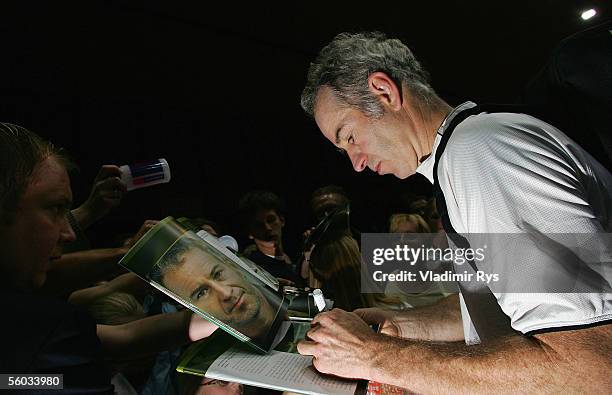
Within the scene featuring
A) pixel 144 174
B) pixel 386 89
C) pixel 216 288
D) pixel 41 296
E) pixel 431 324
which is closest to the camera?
pixel 41 296

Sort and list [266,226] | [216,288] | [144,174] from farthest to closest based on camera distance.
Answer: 1. [266,226]
2. [144,174]
3. [216,288]

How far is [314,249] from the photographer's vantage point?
175 centimetres

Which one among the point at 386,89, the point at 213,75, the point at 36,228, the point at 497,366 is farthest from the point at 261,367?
the point at 213,75

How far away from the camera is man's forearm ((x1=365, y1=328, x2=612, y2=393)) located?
50 centimetres

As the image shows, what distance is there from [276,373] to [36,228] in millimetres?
507

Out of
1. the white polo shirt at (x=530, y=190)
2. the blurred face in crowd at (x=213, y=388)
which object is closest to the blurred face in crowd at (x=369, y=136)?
the white polo shirt at (x=530, y=190)

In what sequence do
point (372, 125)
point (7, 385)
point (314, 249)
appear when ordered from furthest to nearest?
point (314, 249) < point (372, 125) < point (7, 385)

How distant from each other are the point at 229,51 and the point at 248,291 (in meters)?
2.17

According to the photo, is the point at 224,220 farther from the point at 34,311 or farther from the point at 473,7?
the point at 34,311

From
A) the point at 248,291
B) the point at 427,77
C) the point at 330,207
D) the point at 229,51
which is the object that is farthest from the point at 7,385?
the point at 229,51

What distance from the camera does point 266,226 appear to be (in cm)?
246

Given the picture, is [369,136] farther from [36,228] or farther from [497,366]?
[36,228]

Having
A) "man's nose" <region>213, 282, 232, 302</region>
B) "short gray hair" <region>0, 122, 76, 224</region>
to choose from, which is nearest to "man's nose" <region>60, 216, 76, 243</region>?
"short gray hair" <region>0, 122, 76, 224</region>

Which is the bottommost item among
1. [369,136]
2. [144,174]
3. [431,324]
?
[431,324]
